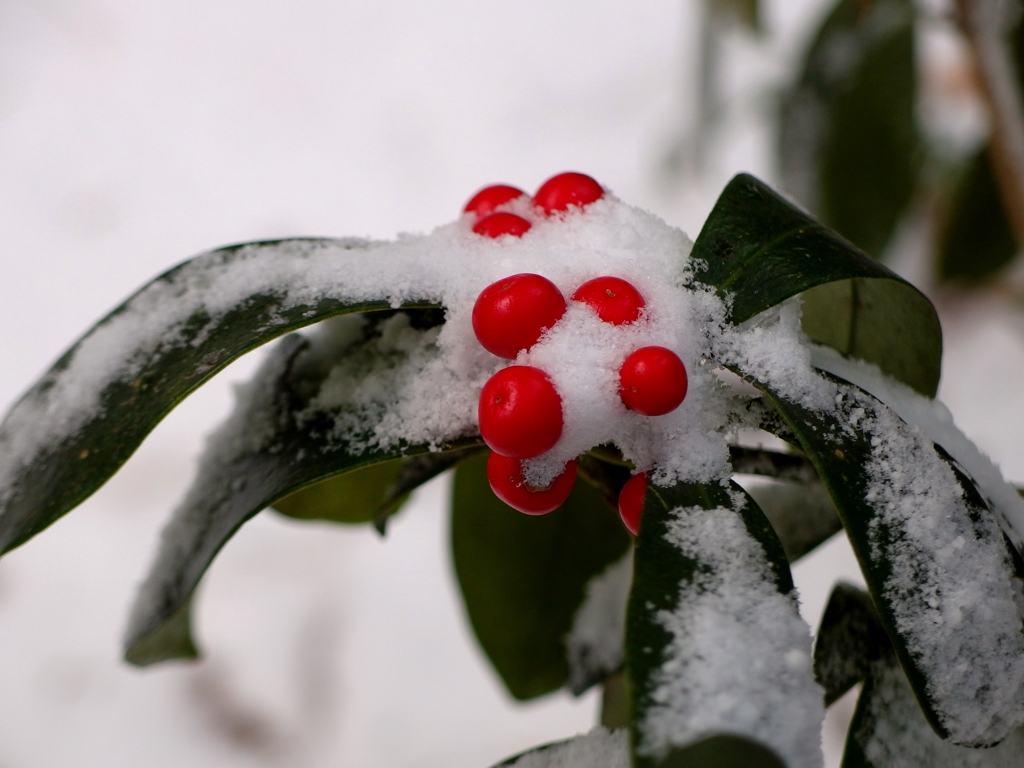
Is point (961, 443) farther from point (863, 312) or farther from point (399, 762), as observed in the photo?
point (399, 762)

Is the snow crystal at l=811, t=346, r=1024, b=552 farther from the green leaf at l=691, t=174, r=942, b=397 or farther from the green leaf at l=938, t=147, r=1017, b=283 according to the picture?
the green leaf at l=938, t=147, r=1017, b=283

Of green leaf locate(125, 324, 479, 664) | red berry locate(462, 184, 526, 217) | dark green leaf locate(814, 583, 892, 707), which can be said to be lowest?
dark green leaf locate(814, 583, 892, 707)

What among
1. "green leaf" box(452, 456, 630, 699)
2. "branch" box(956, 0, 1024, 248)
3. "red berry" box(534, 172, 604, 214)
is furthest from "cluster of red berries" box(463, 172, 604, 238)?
"branch" box(956, 0, 1024, 248)

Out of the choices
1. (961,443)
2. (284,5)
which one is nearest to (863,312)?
(961,443)

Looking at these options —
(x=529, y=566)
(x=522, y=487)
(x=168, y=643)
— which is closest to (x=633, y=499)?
(x=522, y=487)

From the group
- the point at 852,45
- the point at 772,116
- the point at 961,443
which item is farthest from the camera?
the point at 772,116
